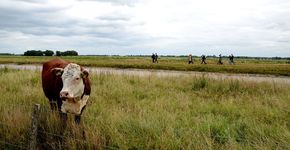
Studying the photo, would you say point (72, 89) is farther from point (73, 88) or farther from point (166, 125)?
point (166, 125)

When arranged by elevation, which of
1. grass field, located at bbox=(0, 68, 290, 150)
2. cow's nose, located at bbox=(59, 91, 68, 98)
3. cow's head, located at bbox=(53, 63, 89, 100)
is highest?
cow's head, located at bbox=(53, 63, 89, 100)

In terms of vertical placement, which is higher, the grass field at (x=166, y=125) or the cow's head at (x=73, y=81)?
the cow's head at (x=73, y=81)

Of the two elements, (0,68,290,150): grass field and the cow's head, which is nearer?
(0,68,290,150): grass field

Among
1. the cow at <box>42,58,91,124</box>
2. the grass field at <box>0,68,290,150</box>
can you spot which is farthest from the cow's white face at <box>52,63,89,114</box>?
the grass field at <box>0,68,290,150</box>

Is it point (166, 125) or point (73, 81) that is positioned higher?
point (73, 81)

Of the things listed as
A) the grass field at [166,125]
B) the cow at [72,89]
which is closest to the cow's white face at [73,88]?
the cow at [72,89]

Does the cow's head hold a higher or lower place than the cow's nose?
higher

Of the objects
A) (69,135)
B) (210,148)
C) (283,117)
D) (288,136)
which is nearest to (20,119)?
(69,135)

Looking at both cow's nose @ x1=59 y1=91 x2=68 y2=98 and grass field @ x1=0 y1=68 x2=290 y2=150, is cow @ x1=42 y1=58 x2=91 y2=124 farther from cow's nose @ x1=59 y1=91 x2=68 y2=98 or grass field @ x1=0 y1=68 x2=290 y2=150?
grass field @ x1=0 y1=68 x2=290 y2=150

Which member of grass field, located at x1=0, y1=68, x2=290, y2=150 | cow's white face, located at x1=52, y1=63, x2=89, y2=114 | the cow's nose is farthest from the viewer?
cow's white face, located at x1=52, y1=63, x2=89, y2=114

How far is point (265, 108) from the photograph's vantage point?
8984mm

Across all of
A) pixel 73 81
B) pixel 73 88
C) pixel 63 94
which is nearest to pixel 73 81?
pixel 73 81

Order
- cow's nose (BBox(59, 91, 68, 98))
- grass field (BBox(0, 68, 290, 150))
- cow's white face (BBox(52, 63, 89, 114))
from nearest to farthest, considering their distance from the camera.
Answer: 1. grass field (BBox(0, 68, 290, 150))
2. cow's nose (BBox(59, 91, 68, 98))
3. cow's white face (BBox(52, 63, 89, 114))

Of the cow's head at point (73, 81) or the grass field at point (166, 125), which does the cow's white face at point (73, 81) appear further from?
the grass field at point (166, 125)
